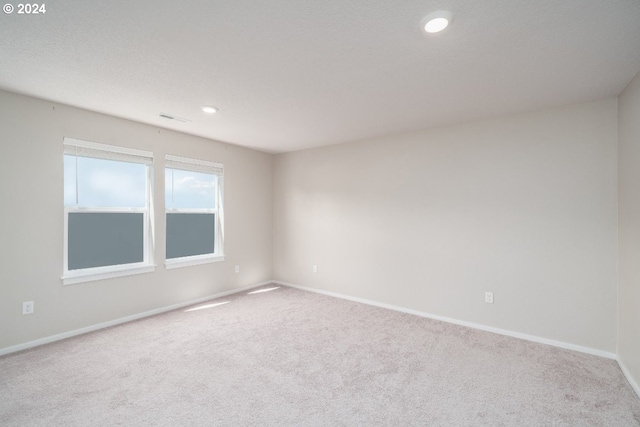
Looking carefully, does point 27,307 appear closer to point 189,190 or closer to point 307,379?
point 189,190

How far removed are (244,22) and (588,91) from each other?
2.96m

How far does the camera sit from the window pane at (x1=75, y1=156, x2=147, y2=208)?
10.5 ft

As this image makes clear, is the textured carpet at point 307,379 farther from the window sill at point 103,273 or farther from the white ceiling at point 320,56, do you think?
the white ceiling at point 320,56

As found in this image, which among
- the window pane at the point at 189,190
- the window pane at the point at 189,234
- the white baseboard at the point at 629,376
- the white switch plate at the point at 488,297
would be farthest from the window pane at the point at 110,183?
the white baseboard at the point at 629,376

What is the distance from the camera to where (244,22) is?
1665 mm

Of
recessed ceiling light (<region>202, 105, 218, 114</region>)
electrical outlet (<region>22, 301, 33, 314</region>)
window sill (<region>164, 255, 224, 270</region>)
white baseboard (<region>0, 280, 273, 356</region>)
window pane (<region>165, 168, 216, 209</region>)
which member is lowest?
white baseboard (<region>0, 280, 273, 356</region>)

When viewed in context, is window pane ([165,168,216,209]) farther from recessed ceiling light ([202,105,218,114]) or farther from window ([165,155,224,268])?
recessed ceiling light ([202,105,218,114])

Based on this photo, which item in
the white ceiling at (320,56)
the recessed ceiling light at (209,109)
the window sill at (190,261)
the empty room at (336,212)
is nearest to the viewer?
the white ceiling at (320,56)

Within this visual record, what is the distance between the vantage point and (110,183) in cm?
341

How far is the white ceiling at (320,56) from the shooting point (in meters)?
1.58

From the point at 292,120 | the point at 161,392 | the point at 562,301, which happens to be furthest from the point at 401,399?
the point at 292,120

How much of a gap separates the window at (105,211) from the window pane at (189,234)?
0.31 metres

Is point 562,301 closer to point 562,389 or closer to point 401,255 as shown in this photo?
point 562,389

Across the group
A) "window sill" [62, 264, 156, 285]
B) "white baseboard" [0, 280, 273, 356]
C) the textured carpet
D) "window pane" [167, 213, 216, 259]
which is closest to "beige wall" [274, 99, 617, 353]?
the textured carpet
